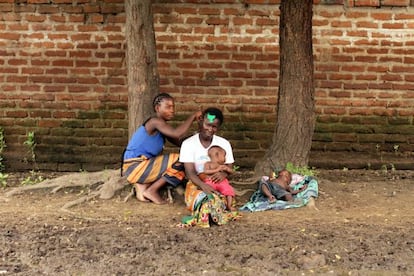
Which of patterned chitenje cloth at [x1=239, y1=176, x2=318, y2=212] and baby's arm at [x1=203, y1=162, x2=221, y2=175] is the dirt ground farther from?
baby's arm at [x1=203, y1=162, x2=221, y2=175]

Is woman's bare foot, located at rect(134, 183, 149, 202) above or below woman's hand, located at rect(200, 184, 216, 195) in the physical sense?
below

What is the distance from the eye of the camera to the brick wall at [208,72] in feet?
23.9

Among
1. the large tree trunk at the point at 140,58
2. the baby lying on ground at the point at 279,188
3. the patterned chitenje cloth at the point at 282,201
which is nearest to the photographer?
the patterned chitenje cloth at the point at 282,201

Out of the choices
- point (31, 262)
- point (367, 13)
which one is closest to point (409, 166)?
point (367, 13)

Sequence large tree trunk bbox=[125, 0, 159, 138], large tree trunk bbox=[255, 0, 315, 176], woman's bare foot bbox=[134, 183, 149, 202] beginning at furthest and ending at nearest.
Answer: large tree trunk bbox=[255, 0, 315, 176] < large tree trunk bbox=[125, 0, 159, 138] < woman's bare foot bbox=[134, 183, 149, 202]

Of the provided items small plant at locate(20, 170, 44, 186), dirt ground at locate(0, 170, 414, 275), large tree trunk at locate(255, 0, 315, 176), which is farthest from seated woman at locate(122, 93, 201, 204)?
small plant at locate(20, 170, 44, 186)

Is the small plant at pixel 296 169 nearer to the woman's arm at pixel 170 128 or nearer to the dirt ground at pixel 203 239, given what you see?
the dirt ground at pixel 203 239

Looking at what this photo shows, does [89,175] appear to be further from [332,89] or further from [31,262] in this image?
[332,89]

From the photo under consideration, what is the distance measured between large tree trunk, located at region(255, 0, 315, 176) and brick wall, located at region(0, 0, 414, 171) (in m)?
1.31

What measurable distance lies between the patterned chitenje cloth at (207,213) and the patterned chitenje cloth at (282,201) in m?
0.42

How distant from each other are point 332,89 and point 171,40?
7.26 ft

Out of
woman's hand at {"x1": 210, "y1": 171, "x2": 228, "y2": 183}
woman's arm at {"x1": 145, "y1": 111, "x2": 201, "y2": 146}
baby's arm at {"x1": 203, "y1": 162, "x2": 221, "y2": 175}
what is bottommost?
woman's hand at {"x1": 210, "y1": 171, "x2": 228, "y2": 183}

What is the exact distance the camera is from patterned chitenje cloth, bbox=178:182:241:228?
484 cm

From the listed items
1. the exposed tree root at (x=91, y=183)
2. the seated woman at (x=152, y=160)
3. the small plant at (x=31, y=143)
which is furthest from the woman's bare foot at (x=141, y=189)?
the small plant at (x=31, y=143)
